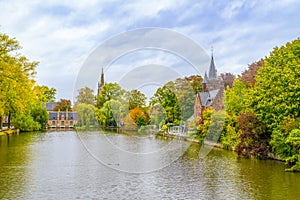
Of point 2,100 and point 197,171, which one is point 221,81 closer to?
point 2,100

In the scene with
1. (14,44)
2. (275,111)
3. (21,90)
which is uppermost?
(14,44)

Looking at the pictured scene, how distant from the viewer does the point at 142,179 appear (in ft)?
55.9

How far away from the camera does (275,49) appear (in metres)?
23.0

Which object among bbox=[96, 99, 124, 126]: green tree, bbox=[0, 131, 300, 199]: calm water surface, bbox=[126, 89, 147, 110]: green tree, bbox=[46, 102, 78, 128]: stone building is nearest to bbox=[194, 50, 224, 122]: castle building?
bbox=[126, 89, 147, 110]: green tree

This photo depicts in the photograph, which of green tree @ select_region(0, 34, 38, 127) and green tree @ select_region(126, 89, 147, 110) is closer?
green tree @ select_region(0, 34, 38, 127)

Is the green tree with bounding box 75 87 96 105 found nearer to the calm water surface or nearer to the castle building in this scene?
the castle building

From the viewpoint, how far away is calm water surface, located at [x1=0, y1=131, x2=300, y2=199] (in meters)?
13.9

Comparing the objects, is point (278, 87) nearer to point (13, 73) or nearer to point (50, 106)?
point (13, 73)

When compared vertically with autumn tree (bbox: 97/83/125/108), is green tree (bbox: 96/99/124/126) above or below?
below

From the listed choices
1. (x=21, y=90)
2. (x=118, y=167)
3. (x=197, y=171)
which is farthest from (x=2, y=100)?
(x=197, y=171)

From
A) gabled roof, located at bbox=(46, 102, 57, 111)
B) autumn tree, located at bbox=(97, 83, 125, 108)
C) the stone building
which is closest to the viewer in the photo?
autumn tree, located at bbox=(97, 83, 125, 108)

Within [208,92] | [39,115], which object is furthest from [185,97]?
[39,115]

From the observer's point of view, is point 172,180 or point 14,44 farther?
point 14,44

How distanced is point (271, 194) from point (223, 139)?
54.9 feet
